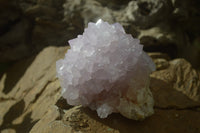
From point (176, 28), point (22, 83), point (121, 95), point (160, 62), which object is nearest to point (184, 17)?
point (176, 28)

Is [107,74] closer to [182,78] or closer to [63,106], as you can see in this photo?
[63,106]

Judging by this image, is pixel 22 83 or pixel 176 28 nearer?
pixel 22 83

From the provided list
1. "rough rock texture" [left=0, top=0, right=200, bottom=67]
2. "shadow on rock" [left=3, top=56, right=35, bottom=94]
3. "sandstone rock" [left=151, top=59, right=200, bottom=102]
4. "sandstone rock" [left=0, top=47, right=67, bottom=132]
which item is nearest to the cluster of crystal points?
"sandstone rock" [left=0, top=47, right=67, bottom=132]

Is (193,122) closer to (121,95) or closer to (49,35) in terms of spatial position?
(121,95)

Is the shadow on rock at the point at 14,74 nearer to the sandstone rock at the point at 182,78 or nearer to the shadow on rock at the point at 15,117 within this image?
the shadow on rock at the point at 15,117

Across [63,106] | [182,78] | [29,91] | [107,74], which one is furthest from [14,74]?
[182,78]

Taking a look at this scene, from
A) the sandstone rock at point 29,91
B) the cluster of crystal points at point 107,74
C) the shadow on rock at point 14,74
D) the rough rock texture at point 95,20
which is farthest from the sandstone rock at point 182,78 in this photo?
the shadow on rock at point 14,74
